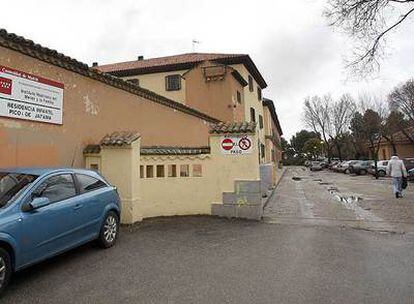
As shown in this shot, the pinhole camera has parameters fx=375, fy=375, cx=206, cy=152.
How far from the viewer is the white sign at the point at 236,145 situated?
9.86m

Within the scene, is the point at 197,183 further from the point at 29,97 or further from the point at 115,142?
the point at 29,97

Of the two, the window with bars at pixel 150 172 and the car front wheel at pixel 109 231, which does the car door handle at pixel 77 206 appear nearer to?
the car front wheel at pixel 109 231

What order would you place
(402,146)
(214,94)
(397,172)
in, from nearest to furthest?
1. (397,172)
2. (214,94)
3. (402,146)

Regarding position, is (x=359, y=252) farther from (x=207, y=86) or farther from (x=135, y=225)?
(x=207, y=86)

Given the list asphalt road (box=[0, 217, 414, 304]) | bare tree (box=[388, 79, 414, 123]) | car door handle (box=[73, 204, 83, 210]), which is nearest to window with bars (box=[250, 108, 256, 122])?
bare tree (box=[388, 79, 414, 123])

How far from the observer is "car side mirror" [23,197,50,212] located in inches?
191

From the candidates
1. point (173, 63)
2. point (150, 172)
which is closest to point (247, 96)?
point (173, 63)

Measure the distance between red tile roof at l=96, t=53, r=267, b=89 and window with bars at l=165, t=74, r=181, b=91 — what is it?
0.63 metres

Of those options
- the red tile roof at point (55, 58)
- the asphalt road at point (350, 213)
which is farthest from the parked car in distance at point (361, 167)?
the red tile roof at point (55, 58)

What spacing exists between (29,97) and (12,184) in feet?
9.72

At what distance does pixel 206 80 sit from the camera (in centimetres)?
2439

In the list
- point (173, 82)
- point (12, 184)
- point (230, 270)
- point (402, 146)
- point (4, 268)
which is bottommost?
point (230, 270)

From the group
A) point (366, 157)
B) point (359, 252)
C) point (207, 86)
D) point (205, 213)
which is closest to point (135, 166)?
point (205, 213)

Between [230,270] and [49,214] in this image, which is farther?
[230,270]
